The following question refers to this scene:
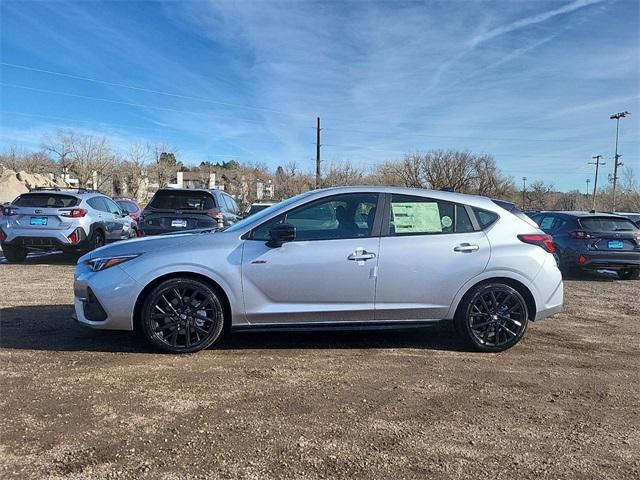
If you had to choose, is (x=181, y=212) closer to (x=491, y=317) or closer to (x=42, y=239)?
(x=42, y=239)

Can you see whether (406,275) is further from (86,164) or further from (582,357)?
(86,164)

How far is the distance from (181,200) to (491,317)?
6.95 metres

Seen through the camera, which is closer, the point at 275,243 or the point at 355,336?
the point at 275,243

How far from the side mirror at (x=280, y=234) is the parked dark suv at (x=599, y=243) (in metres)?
8.13

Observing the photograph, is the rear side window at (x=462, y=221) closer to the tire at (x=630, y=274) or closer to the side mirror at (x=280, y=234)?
the side mirror at (x=280, y=234)

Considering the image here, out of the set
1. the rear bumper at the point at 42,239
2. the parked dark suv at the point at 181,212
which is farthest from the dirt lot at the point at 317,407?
the rear bumper at the point at 42,239

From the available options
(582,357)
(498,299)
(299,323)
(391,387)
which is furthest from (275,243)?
(582,357)

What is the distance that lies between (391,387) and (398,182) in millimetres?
48731

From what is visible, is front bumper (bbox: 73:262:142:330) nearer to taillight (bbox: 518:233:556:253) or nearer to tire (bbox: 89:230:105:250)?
taillight (bbox: 518:233:556:253)

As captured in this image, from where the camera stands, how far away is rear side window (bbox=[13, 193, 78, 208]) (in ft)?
33.2

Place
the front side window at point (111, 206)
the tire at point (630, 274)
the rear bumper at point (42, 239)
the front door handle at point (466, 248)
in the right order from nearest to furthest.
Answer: the front door handle at point (466, 248)
the rear bumper at point (42, 239)
the tire at point (630, 274)
the front side window at point (111, 206)

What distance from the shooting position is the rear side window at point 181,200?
32.8 feet

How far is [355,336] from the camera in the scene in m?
5.38

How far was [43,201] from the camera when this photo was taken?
10164mm
